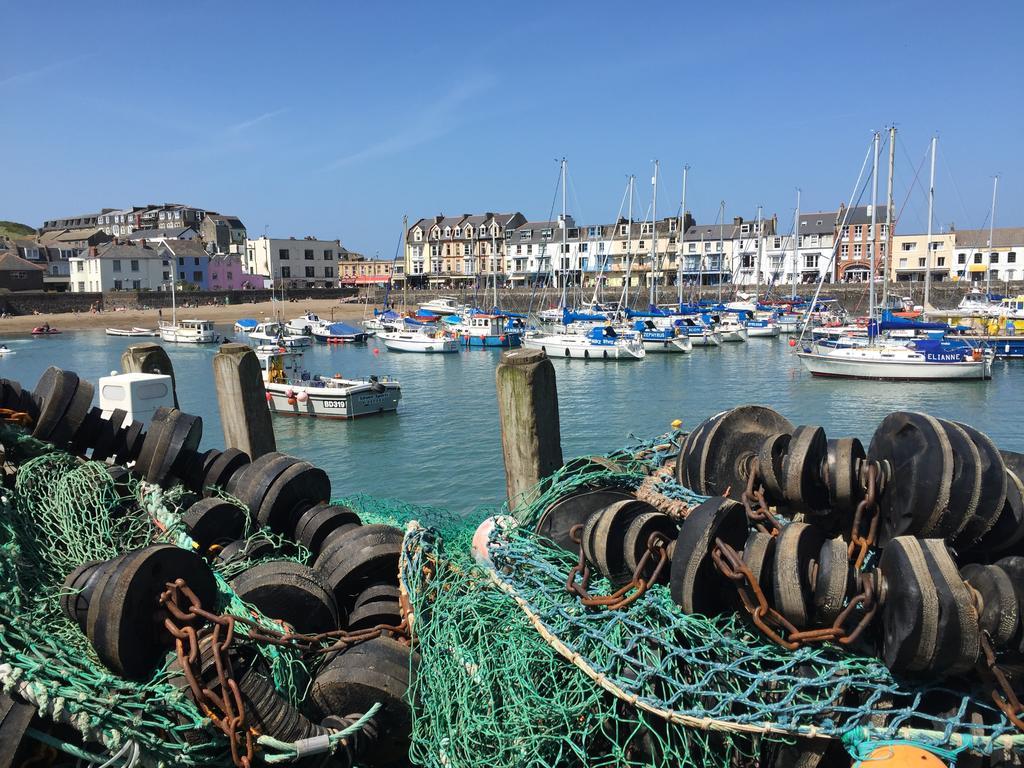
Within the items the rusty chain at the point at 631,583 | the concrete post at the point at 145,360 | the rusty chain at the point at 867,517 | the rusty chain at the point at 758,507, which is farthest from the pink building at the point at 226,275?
the rusty chain at the point at 867,517

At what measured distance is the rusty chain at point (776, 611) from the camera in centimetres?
380

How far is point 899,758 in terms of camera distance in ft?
11.0

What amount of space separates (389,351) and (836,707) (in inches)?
2331

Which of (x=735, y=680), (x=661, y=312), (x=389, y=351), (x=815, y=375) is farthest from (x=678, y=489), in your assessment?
(x=661, y=312)

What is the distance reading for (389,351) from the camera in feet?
202

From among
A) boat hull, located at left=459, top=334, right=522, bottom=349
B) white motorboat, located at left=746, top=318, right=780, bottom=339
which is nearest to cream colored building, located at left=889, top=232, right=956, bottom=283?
white motorboat, located at left=746, top=318, right=780, bottom=339

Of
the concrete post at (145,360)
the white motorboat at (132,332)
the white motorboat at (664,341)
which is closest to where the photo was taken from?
the concrete post at (145,360)

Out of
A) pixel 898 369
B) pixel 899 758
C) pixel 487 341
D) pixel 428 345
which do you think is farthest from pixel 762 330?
pixel 899 758

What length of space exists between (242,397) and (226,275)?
111270mm

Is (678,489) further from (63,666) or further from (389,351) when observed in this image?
(389,351)

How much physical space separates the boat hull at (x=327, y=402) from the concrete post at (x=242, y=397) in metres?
20.8

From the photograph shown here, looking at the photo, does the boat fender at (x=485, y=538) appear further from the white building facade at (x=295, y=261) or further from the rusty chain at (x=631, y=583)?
the white building facade at (x=295, y=261)

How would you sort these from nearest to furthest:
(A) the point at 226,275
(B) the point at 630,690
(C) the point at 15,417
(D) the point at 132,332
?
(B) the point at 630,690 → (C) the point at 15,417 → (D) the point at 132,332 → (A) the point at 226,275

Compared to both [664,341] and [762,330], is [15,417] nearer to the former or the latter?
[664,341]
